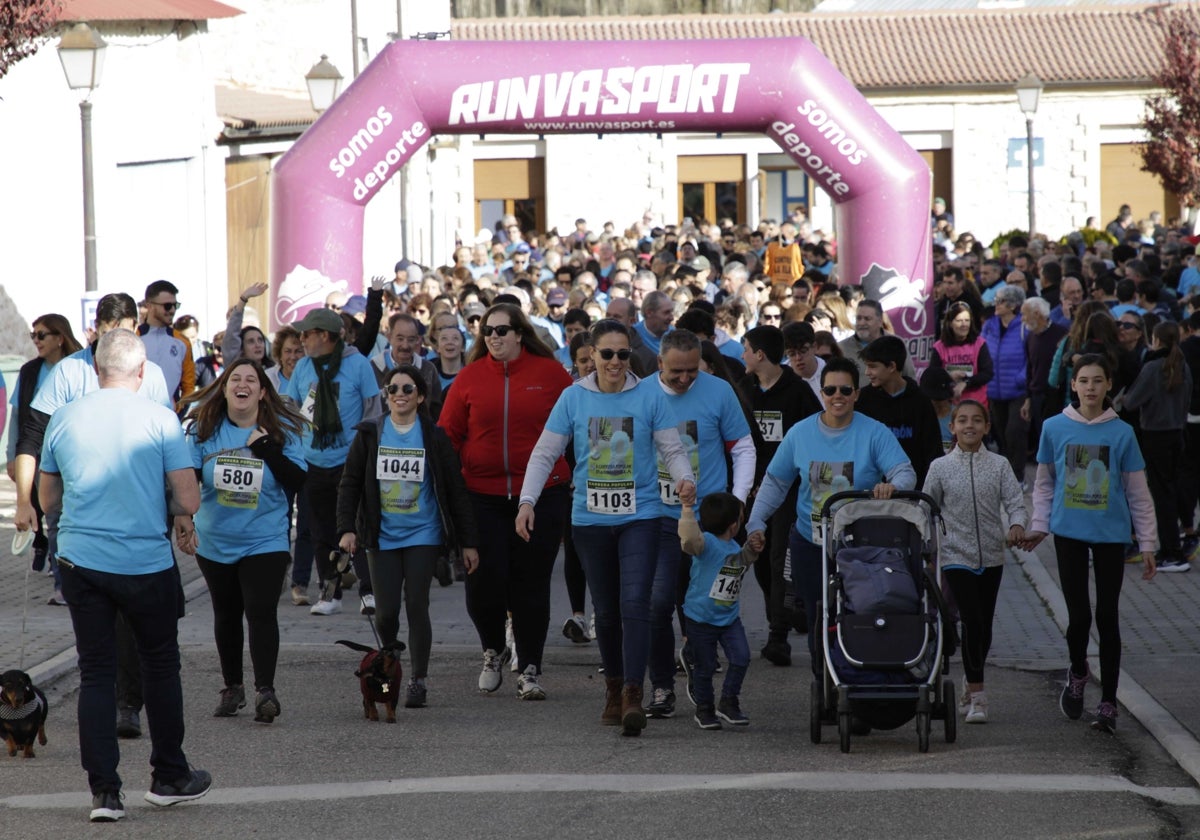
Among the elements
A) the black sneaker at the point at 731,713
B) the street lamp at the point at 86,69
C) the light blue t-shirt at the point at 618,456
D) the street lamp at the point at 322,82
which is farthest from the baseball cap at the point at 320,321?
the street lamp at the point at 322,82

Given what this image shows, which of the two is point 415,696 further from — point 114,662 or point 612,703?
point 114,662

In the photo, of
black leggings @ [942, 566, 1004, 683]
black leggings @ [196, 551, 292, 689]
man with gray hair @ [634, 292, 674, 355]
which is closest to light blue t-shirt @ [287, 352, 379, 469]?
man with gray hair @ [634, 292, 674, 355]

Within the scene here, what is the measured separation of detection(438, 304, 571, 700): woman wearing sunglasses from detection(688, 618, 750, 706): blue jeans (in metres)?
1.09

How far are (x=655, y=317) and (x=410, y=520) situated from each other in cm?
373

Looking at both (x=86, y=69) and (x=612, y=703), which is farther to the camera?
(x=86, y=69)

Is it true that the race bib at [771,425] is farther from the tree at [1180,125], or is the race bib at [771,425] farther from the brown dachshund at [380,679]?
the tree at [1180,125]

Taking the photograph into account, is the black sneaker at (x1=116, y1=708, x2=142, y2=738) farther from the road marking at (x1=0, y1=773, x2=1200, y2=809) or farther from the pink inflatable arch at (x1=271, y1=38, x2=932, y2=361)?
the pink inflatable arch at (x1=271, y1=38, x2=932, y2=361)

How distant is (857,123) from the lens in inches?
689

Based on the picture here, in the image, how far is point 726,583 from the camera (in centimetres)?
798

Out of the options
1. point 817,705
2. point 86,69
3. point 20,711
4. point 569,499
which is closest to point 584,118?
point 86,69

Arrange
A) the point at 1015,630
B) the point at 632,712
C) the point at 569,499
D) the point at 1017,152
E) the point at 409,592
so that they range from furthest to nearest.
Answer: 1. the point at 1017,152
2. the point at 1015,630
3. the point at 569,499
4. the point at 409,592
5. the point at 632,712

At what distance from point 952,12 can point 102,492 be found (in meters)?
49.2

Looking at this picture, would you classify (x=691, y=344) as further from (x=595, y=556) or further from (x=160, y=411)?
(x=160, y=411)

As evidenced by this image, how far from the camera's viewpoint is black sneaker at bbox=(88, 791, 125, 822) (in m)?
6.49
